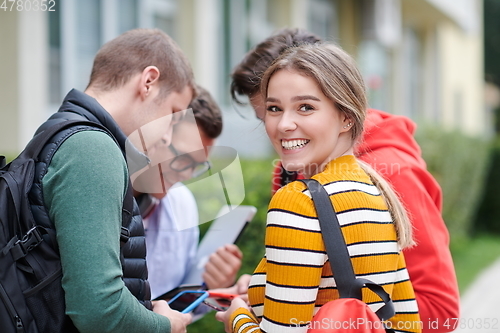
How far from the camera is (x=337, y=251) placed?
1.49 meters

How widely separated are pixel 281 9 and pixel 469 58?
17.0 metres

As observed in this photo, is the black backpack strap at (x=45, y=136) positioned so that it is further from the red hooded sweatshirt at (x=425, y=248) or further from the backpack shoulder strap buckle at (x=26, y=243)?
the red hooded sweatshirt at (x=425, y=248)

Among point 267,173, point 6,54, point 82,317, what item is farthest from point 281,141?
point 6,54

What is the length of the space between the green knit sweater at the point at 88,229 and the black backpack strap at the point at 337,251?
0.58m

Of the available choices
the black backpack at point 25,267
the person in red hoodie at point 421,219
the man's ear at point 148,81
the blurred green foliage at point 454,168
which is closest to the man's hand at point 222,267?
the person in red hoodie at point 421,219

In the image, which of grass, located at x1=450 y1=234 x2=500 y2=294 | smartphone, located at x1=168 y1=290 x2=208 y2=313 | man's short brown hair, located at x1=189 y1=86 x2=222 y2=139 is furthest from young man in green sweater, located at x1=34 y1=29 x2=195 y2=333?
grass, located at x1=450 y1=234 x2=500 y2=294

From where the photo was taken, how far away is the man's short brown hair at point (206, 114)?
2564 millimetres

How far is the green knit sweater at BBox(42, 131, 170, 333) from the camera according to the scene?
150 centimetres

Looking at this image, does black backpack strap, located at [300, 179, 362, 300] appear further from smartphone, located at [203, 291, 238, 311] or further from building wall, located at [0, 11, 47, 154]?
building wall, located at [0, 11, 47, 154]

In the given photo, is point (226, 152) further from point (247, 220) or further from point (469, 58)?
point (469, 58)

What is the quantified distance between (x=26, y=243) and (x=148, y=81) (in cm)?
74

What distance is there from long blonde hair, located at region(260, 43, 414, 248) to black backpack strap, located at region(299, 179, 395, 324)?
25 centimetres

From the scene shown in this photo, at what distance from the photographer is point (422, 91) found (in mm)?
19734

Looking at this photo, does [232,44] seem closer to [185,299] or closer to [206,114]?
[206,114]
